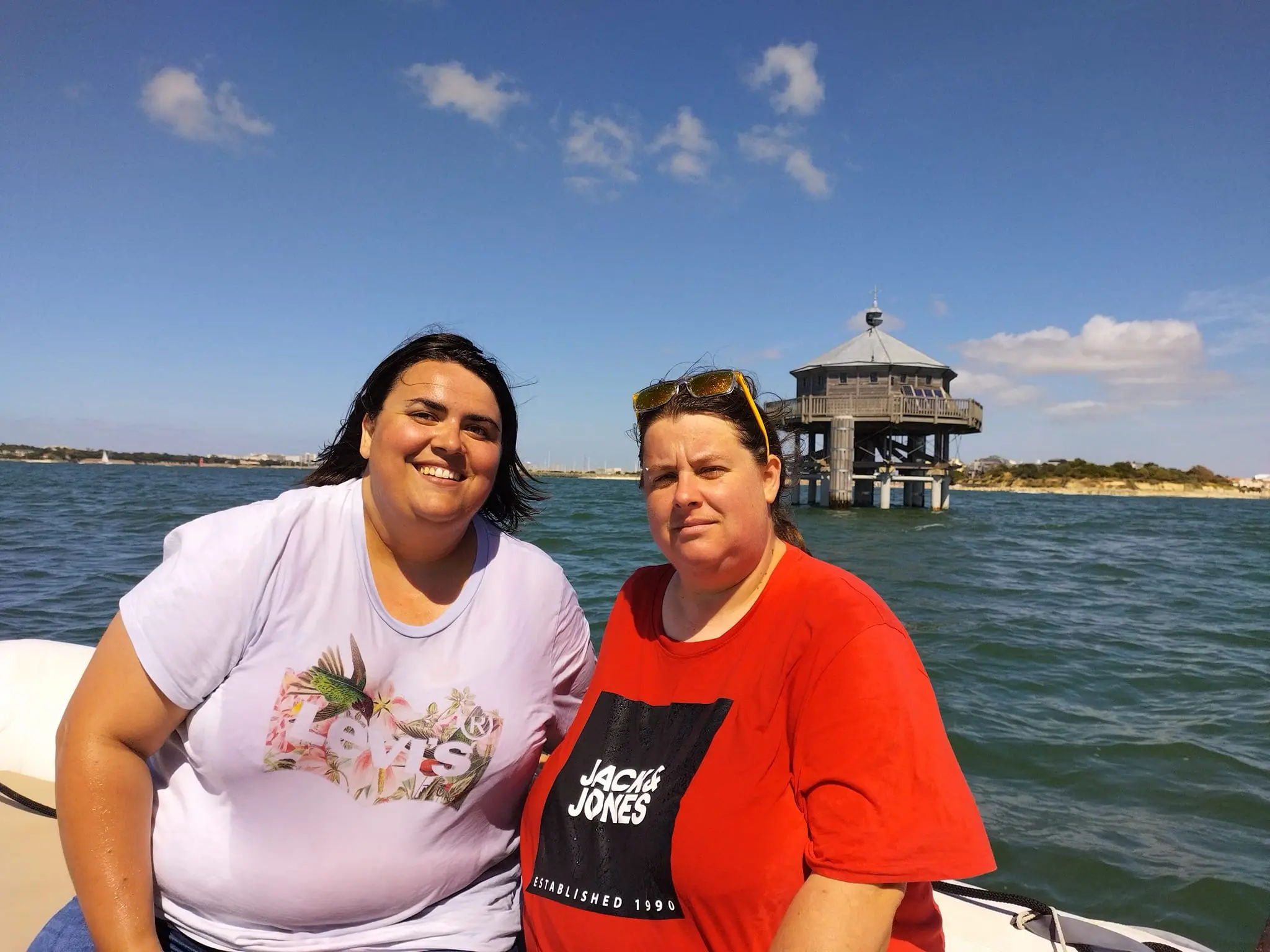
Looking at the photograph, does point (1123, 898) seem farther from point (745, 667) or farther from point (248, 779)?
point (248, 779)

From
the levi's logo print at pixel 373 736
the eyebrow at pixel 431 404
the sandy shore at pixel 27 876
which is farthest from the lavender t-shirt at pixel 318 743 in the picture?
the sandy shore at pixel 27 876

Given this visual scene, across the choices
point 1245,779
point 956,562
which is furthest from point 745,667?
point 956,562

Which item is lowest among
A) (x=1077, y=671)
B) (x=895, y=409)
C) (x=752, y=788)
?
(x=1077, y=671)

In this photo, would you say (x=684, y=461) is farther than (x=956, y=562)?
No

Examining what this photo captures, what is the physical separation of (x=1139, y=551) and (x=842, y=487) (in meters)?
13.9

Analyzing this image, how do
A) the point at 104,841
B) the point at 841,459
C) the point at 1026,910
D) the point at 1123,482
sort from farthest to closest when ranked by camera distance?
the point at 1123,482 → the point at 841,459 → the point at 1026,910 → the point at 104,841

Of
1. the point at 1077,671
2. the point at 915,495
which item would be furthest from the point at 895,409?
the point at 1077,671

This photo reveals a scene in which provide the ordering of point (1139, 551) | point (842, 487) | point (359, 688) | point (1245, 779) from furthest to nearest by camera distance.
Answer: point (842, 487)
point (1139, 551)
point (1245, 779)
point (359, 688)

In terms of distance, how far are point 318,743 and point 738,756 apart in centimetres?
104

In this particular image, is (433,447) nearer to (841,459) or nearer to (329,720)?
(329,720)

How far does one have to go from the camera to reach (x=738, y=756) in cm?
168

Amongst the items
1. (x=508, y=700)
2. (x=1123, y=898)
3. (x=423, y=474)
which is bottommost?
(x=1123, y=898)

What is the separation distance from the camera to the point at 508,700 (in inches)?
81.7

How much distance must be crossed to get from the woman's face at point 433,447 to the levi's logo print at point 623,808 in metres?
0.73
